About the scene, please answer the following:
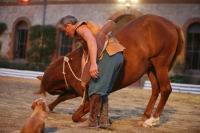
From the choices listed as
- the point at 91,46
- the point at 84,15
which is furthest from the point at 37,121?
the point at 84,15

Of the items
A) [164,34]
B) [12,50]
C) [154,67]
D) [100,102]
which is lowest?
[12,50]

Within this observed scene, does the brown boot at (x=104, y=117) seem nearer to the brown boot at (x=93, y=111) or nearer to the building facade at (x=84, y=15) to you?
the brown boot at (x=93, y=111)

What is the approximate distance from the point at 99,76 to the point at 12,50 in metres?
20.0

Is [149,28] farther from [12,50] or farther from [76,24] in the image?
[12,50]

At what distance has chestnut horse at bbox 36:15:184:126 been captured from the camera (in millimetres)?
5270

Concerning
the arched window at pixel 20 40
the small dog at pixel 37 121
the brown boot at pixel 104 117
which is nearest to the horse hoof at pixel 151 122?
the brown boot at pixel 104 117

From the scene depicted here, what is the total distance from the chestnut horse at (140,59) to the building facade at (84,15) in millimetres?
13627

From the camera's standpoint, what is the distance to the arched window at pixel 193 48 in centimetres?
1894

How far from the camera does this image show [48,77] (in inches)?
220

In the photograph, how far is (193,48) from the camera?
19062 mm

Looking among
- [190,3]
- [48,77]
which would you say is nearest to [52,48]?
[190,3]

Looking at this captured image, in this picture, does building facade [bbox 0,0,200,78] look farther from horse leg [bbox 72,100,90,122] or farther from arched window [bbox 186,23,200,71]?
horse leg [bbox 72,100,90,122]

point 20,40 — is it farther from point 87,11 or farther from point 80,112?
point 80,112

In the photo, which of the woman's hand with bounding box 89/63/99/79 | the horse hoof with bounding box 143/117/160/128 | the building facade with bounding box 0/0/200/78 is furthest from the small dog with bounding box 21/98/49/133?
the building facade with bounding box 0/0/200/78
